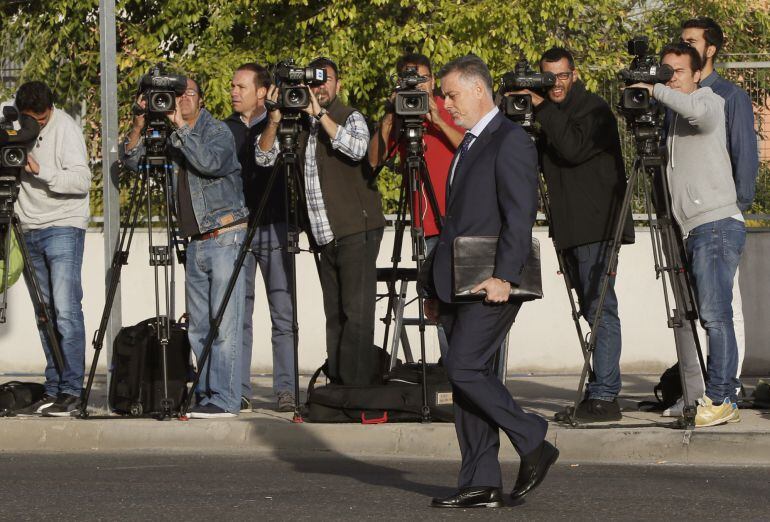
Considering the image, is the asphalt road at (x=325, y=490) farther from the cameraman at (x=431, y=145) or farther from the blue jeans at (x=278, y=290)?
the cameraman at (x=431, y=145)

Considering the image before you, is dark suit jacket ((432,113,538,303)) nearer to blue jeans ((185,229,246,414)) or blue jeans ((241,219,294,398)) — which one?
blue jeans ((185,229,246,414))

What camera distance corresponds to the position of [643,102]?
8.25m

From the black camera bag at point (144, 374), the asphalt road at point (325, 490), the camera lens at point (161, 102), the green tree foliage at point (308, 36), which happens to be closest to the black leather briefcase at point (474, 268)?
the asphalt road at point (325, 490)

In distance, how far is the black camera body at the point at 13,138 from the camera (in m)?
9.32

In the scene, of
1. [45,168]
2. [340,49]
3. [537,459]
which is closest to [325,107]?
[45,168]

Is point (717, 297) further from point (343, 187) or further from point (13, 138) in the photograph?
point (13, 138)

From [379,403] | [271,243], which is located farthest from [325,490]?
[271,243]

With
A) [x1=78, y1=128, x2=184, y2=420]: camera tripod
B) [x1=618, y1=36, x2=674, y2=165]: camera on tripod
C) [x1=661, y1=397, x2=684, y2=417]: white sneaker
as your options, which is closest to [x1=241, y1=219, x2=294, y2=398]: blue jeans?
[x1=78, y1=128, x2=184, y2=420]: camera tripod

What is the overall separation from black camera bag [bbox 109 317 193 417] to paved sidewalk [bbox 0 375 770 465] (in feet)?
0.55

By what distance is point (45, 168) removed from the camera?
967 centimetres

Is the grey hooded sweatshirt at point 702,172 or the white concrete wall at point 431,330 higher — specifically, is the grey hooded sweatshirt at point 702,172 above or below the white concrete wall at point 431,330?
above

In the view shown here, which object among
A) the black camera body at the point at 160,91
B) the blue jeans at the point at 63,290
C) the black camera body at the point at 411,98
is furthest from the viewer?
the blue jeans at the point at 63,290

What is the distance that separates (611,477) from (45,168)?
4.20 meters

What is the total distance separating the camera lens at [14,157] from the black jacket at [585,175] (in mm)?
3131
